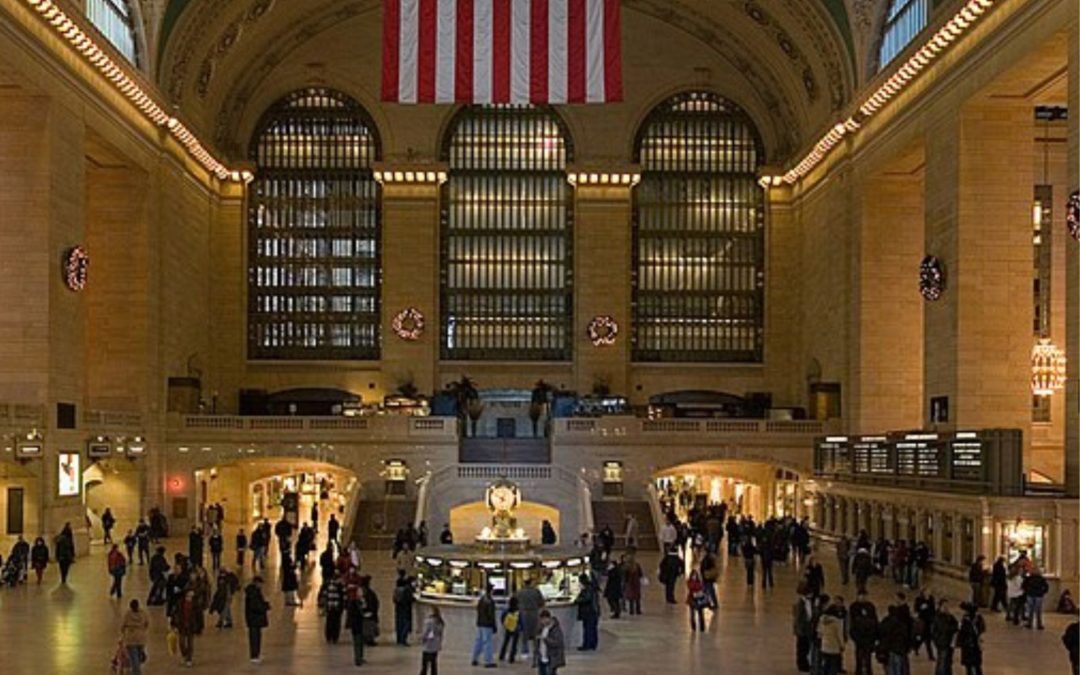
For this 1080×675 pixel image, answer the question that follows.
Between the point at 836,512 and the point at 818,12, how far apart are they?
1495 cm

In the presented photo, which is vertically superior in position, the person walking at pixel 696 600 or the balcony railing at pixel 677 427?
the balcony railing at pixel 677 427

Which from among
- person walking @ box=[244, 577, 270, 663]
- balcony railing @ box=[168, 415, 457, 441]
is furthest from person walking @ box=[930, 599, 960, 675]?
balcony railing @ box=[168, 415, 457, 441]

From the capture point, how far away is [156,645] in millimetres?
22359

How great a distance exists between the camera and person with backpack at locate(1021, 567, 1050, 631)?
2530 cm

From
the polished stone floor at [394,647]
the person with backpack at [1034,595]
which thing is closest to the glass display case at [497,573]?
the polished stone floor at [394,647]

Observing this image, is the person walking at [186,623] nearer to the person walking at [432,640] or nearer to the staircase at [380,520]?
the person walking at [432,640]

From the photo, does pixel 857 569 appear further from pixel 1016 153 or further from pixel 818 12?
pixel 818 12

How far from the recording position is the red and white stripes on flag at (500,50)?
77.0 ft

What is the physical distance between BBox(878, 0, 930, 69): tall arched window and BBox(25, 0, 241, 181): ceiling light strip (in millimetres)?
20326

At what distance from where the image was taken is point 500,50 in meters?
23.6

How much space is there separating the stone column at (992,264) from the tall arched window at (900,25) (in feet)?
14.0

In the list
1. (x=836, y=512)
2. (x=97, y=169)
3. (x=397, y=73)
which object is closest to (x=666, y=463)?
(x=836, y=512)

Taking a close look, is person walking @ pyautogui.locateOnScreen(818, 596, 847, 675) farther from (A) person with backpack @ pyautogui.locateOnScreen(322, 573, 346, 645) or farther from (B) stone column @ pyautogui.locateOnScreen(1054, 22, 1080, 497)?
(B) stone column @ pyautogui.locateOnScreen(1054, 22, 1080, 497)

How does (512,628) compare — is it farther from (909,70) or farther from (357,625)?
(909,70)
